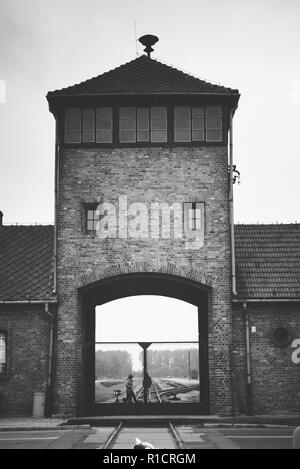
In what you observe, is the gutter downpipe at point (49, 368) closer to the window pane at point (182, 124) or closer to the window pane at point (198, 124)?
the window pane at point (182, 124)

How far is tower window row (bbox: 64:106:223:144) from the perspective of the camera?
68.8ft

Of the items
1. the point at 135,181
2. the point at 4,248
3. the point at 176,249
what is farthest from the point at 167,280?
the point at 4,248

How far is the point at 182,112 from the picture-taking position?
21109 mm

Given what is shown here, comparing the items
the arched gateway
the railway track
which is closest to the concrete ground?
the railway track

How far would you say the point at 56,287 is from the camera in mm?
20266

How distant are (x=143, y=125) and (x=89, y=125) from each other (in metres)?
1.75

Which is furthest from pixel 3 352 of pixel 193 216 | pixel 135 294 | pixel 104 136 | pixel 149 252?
pixel 104 136

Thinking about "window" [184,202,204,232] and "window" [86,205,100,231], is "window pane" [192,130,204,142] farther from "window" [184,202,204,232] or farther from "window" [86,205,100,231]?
"window" [86,205,100,231]

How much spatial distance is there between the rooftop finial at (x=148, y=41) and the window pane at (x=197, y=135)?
4320mm

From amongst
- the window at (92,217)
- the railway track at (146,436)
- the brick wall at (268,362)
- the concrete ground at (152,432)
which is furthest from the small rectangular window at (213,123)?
the railway track at (146,436)

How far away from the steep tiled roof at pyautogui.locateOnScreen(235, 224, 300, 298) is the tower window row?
4.23 metres

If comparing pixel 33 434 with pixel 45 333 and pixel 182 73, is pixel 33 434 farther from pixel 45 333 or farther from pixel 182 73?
pixel 182 73
